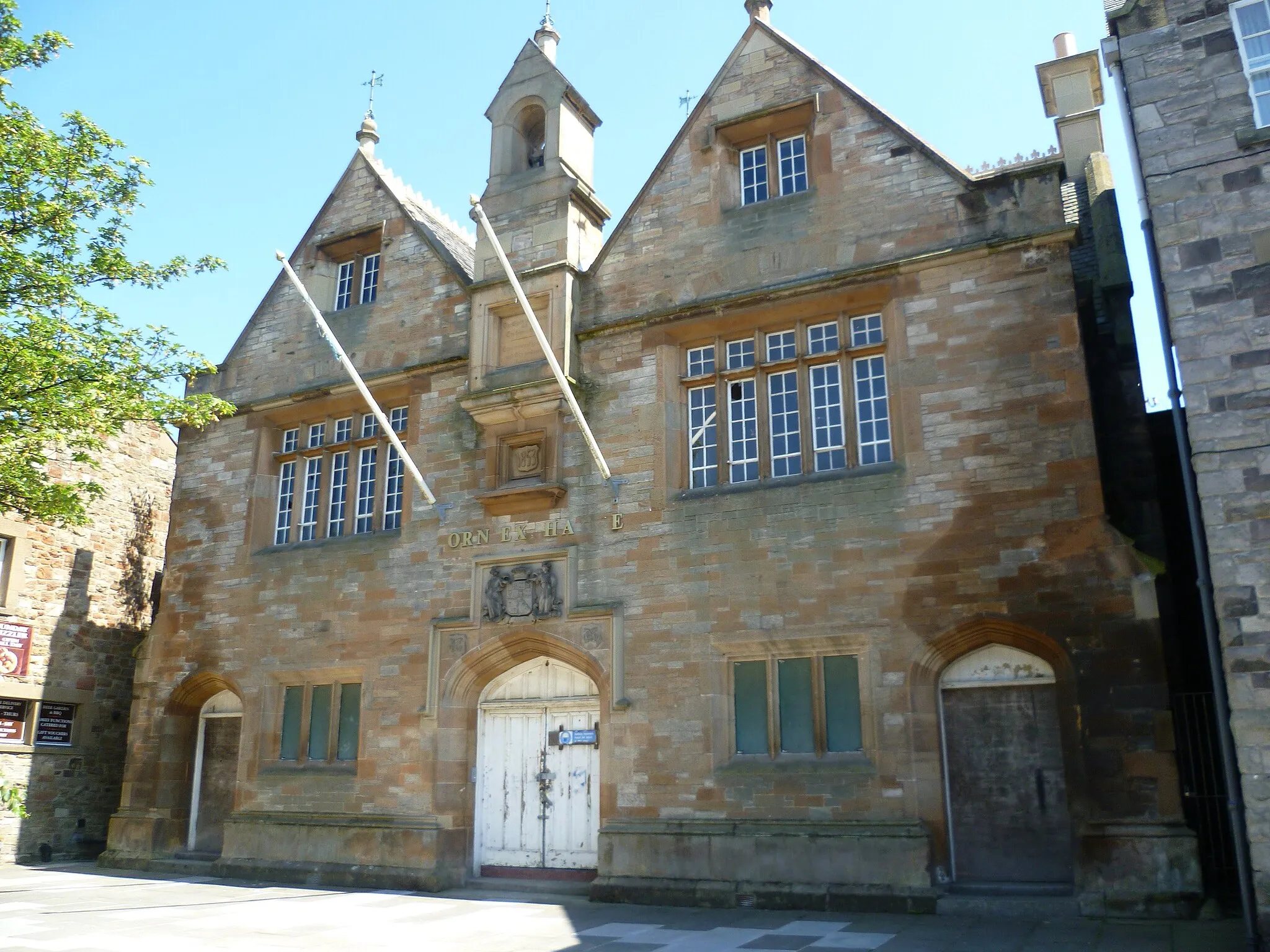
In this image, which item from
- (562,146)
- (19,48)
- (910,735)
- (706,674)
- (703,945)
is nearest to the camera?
(703,945)

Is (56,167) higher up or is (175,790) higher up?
(56,167)

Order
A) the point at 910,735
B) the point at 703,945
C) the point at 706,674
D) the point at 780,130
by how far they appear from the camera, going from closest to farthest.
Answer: the point at 703,945, the point at 910,735, the point at 706,674, the point at 780,130

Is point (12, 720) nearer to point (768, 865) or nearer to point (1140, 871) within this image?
point (768, 865)

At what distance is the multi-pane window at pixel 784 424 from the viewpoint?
14.0 metres

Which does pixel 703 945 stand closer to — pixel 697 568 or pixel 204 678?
pixel 697 568

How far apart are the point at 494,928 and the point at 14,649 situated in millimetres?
11335

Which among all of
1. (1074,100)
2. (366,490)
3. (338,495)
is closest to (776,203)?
(1074,100)

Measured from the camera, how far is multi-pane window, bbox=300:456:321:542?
1780cm

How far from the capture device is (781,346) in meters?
14.6

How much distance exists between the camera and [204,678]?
17562 millimetres

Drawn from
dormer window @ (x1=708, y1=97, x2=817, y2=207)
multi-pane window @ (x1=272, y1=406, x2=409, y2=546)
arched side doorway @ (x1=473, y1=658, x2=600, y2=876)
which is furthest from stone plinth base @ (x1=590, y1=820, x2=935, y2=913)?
dormer window @ (x1=708, y1=97, x2=817, y2=207)

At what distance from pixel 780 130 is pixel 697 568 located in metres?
6.36

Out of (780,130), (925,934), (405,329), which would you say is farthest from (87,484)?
(925,934)

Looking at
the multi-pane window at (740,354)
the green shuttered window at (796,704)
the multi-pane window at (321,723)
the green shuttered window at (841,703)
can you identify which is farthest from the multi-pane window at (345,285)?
the green shuttered window at (841,703)
